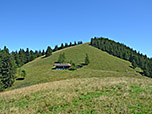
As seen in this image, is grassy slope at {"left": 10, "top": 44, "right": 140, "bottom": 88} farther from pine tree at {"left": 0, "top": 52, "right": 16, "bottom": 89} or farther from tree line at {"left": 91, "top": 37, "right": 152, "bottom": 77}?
tree line at {"left": 91, "top": 37, "right": 152, "bottom": 77}

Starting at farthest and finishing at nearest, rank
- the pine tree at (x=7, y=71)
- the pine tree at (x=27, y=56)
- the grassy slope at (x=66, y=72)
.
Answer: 1. the pine tree at (x=27, y=56)
2. the grassy slope at (x=66, y=72)
3. the pine tree at (x=7, y=71)

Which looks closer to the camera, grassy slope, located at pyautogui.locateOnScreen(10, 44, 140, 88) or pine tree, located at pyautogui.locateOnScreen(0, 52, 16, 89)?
pine tree, located at pyautogui.locateOnScreen(0, 52, 16, 89)

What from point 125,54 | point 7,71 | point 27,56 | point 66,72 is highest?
point 27,56

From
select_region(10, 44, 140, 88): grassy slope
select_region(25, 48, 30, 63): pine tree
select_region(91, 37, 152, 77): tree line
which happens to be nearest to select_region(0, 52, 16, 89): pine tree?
select_region(10, 44, 140, 88): grassy slope

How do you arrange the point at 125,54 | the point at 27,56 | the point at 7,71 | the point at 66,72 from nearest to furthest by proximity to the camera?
the point at 7,71, the point at 66,72, the point at 27,56, the point at 125,54

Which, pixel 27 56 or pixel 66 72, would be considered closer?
pixel 66 72

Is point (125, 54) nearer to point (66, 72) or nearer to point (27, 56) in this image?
point (66, 72)

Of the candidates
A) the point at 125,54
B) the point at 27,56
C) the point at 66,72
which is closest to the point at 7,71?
the point at 66,72

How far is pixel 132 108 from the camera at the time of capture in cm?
972

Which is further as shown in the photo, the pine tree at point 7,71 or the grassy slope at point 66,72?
the grassy slope at point 66,72

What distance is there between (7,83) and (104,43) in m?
132

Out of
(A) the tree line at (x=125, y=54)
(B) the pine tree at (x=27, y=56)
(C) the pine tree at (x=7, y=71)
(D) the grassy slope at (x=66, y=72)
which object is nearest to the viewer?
(C) the pine tree at (x=7, y=71)

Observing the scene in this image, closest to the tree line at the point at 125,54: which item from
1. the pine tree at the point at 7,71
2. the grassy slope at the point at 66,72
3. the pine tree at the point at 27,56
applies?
the grassy slope at the point at 66,72

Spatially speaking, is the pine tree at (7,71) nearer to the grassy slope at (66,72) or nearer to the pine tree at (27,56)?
the grassy slope at (66,72)
